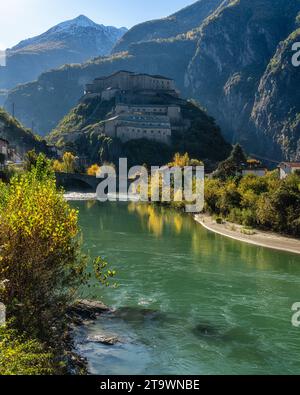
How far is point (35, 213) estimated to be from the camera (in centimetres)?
1934

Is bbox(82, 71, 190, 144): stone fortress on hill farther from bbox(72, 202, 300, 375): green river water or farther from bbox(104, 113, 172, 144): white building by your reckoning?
bbox(72, 202, 300, 375): green river water

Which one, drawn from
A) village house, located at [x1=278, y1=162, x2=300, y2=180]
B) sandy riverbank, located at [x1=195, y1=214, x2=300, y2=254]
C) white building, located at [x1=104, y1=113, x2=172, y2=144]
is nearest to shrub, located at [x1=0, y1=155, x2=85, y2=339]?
sandy riverbank, located at [x1=195, y1=214, x2=300, y2=254]

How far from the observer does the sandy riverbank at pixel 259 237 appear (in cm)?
5498

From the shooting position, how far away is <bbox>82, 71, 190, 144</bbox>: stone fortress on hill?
16688cm

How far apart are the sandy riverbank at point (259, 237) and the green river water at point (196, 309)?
2.14 m

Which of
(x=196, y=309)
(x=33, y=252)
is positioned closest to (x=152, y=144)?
(x=196, y=309)

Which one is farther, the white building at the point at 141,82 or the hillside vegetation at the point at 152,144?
the white building at the point at 141,82

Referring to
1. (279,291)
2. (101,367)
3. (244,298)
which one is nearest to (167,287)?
(244,298)

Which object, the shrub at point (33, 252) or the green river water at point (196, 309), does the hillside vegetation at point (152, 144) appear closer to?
the green river water at point (196, 309)

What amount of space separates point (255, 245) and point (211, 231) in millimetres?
11464

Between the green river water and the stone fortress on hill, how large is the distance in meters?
110

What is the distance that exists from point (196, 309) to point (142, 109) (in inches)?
5854

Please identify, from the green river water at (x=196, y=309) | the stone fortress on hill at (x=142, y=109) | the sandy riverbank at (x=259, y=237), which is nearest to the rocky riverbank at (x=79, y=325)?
the green river water at (x=196, y=309)

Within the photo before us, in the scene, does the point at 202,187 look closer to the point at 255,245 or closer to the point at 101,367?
the point at 255,245
